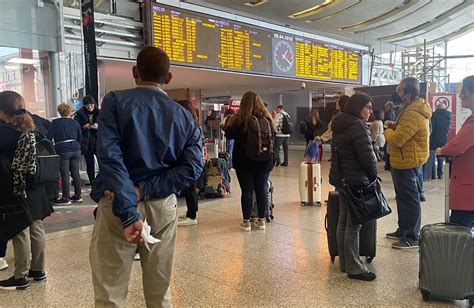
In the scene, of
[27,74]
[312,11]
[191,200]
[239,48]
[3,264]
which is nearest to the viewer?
[3,264]

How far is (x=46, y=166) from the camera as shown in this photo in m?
3.21

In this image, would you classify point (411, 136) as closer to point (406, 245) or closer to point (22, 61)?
point (406, 245)

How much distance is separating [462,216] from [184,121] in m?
2.39

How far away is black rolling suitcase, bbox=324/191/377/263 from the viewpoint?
11.8 ft

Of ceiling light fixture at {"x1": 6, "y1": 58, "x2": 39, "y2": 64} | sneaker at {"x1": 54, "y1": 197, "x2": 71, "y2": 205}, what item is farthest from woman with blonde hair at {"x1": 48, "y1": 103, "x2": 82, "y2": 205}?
ceiling light fixture at {"x1": 6, "y1": 58, "x2": 39, "y2": 64}

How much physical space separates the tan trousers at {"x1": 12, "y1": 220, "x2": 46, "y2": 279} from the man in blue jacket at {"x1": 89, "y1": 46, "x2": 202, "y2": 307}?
1701 millimetres

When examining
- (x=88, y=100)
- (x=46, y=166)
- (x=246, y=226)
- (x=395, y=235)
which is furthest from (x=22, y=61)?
(x=395, y=235)

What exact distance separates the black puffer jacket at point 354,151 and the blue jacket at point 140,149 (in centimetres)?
159

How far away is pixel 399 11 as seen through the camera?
11.5 meters

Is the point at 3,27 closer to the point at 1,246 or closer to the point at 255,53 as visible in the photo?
the point at 1,246

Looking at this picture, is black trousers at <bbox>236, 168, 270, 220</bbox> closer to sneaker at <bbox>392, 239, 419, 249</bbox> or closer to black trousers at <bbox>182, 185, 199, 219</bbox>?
black trousers at <bbox>182, 185, 199, 219</bbox>

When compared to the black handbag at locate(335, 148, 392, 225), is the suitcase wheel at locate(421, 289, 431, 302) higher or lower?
lower

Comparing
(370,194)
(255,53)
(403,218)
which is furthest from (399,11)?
(370,194)

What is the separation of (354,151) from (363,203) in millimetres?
403
